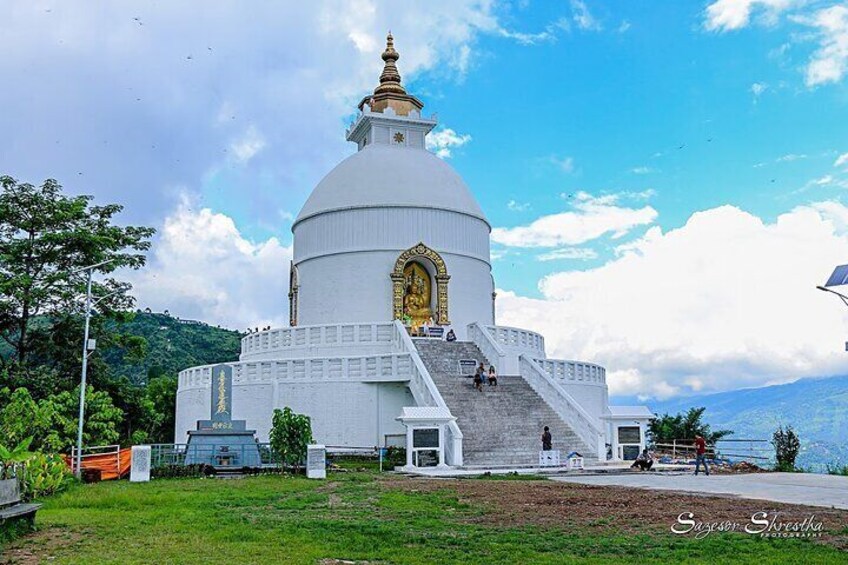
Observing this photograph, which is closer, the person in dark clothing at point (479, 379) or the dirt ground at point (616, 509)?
the dirt ground at point (616, 509)

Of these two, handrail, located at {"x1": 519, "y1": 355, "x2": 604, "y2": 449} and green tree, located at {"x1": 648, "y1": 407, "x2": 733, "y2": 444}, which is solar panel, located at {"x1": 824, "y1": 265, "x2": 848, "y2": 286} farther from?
green tree, located at {"x1": 648, "y1": 407, "x2": 733, "y2": 444}

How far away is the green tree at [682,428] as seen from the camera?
3173 cm

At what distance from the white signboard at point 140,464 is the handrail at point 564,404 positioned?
34.1 feet

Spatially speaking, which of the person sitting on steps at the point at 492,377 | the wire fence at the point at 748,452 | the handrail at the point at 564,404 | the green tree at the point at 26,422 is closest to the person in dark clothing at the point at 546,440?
the handrail at the point at 564,404

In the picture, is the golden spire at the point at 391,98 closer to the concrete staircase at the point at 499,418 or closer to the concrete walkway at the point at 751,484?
the concrete staircase at the point at 499,418

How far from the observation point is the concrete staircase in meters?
20.8

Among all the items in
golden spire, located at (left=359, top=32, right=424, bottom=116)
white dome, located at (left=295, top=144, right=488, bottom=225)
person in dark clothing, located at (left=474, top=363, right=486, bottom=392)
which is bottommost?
person in dark clothing, located at (left=474, top=363, right=486, bottom=392)

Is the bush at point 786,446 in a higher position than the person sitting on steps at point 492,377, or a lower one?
lower

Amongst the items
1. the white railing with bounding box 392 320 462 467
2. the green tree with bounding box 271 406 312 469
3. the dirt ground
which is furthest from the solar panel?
the green tree with bounding box 271 406 312 469

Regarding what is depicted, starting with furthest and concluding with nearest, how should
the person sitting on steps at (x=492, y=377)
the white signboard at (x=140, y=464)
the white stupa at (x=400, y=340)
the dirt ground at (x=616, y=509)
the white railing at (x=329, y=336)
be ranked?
the white railing at (x=329, y=336) < the person sitting on steps at (x=492, y=377) < the white stupa at (x=400, y=340) < the white signboard at (x=140, y=464) < the dirt ground at (x=616, y=509)

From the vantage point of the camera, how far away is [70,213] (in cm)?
2694

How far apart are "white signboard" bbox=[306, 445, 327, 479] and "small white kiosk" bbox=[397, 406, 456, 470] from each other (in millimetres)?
2373

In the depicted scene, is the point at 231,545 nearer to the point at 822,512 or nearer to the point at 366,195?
the point at 822,512

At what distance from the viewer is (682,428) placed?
32.7 m
